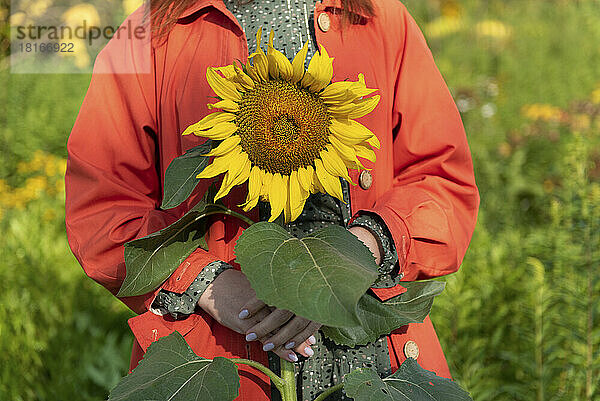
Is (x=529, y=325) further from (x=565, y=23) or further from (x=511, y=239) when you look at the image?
(x=565, y=23)

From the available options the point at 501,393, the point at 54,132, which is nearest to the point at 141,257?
the point at 501,393

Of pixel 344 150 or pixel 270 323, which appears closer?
pixel 344 150

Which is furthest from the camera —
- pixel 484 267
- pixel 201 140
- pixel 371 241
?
pixel 484 267

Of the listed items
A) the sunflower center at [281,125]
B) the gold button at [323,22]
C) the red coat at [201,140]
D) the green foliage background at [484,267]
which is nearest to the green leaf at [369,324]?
the red coat at [201,140]

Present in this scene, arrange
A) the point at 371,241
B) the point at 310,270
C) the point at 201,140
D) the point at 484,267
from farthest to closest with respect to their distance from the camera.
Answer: the point at 484,267 → the point at 201,140 → the point at 371,241 → the point at 310,270

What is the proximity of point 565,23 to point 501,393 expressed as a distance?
22.6ft

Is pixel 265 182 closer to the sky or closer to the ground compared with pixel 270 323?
closer to the sky

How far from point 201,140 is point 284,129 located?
365mm

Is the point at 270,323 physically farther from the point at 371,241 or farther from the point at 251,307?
the point at 371,241

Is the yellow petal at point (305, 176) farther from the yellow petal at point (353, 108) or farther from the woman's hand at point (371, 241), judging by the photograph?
the woman's hand at point (371, 241)

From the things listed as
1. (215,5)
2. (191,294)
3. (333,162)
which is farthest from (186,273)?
(215,5)

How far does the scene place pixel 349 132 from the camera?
915 mm

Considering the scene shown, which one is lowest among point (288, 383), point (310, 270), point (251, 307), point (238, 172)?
point (288, 383)

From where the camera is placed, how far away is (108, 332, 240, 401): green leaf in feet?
2.95
